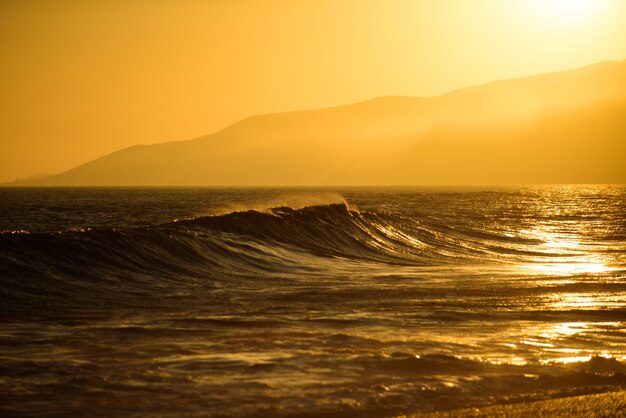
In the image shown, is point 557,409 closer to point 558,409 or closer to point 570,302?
point 558,409

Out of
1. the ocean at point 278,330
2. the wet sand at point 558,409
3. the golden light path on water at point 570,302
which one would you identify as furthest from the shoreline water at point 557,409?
the golden light path on water at point 570,302

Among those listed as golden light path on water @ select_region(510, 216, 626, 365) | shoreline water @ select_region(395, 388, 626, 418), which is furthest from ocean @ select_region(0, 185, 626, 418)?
shoreline water @ select_region(395, 388, 626, 418)

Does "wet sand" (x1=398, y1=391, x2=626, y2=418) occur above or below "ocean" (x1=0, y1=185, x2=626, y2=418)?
below

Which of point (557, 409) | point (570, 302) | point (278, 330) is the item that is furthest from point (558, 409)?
point (570, 302)

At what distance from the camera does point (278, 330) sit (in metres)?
13.2

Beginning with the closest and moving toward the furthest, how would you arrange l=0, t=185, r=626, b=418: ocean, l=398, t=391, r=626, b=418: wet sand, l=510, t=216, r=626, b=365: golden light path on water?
1. l=398, t=391, r=626, b=418: wet sand
2. l=0, t=185, r=626, b=418: ocean
3. l=510, t=216, r=626, b=365: golden light path on water

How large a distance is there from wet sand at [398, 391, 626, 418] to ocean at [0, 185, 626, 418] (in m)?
0.25

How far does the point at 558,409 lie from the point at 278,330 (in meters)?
5.07

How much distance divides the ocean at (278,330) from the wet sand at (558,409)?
0.81 ft

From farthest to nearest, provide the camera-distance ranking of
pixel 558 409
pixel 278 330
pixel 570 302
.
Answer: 1. pixel 570 302
2. pixel 278 330
3. pixel 558 409

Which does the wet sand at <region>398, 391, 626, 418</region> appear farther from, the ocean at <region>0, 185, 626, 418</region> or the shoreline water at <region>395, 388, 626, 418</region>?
the ocean at <region>0, 185, 626, 418</region>

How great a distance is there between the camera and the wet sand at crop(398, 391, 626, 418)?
8.83 m

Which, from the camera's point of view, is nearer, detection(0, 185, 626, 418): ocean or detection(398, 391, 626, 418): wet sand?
detection(398, 391, 626, 418): wet sand

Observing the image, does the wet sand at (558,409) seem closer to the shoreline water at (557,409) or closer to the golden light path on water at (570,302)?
the shoreline water at (557,409)
